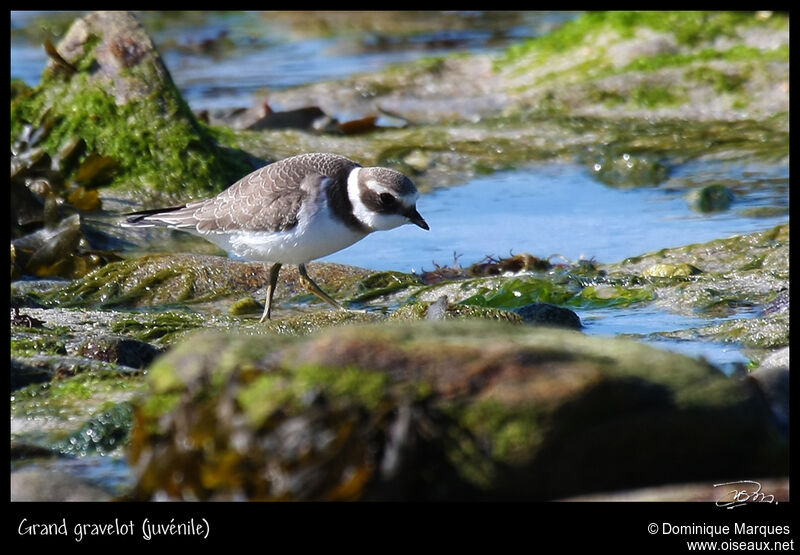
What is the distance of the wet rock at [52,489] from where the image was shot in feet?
13.3

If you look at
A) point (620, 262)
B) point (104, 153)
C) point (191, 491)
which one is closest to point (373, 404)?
point (191, 491)

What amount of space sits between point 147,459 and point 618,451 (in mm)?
1562

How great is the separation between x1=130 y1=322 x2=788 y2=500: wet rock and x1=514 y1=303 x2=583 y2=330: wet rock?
223 centimetres

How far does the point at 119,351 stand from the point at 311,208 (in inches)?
51.1

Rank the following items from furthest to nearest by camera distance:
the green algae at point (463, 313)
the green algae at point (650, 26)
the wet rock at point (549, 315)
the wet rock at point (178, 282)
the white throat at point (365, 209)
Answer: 1. the green algae at point (650, 26)
2. the wet rock at point (178, 282)
3. the white throat at point (365, 209)
4. the wet rock at point (549, 315)
5. the green algae at point (463, 313)

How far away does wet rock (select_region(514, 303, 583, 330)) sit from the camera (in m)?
6.20

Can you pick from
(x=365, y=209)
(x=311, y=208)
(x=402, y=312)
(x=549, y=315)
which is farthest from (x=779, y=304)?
(x=311, y=208)

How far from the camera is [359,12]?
19188 mm

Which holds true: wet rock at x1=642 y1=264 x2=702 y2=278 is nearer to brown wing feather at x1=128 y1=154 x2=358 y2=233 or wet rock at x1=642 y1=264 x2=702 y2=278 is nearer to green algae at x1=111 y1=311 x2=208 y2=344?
brown wing feather at x1=128 y1=154 x2=358 y2=233

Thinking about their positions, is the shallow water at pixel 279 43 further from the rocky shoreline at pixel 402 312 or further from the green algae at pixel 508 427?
the green algae at pixel 508 427

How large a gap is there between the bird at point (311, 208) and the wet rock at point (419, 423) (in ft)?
7.72

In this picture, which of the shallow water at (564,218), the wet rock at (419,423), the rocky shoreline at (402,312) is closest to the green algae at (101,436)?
the rocky shoreline at (402,312)

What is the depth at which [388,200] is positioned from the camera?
6.35m

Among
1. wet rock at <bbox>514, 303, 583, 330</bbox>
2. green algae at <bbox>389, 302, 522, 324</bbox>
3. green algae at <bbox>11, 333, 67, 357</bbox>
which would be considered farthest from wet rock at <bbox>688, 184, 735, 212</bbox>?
green algae at <bbox>11, 333, 67, 357</bbox>
